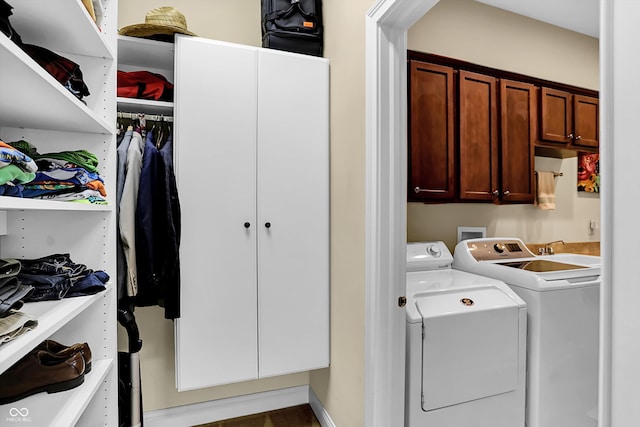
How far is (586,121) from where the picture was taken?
8.92ft

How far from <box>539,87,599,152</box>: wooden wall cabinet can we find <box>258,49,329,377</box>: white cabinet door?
1779 millimetres

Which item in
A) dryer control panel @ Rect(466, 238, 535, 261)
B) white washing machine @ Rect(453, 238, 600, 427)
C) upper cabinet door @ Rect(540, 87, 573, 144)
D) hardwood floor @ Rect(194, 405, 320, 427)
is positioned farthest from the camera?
upper cabinet door @ Rect(540, 87, 573, 144)

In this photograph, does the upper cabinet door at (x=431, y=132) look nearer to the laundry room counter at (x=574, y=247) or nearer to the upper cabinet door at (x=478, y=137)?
the upper cabinet door at (x=478, y=137)

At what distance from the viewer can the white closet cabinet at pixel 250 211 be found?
172cm

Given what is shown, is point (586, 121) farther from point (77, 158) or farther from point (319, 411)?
point (77, 158)

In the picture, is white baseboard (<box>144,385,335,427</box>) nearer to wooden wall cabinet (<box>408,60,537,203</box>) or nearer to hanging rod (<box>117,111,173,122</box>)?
wooden wall cabinet (<box>408,60,537,203</box>)

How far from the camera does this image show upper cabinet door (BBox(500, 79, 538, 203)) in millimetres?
2424

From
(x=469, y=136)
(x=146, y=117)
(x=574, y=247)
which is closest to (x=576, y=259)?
(x=574, y=247)

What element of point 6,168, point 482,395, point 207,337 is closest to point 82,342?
point 207,337

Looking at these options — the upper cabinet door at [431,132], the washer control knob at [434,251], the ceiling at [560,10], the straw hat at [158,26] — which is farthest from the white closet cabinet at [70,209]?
the ceiling at [560,10]

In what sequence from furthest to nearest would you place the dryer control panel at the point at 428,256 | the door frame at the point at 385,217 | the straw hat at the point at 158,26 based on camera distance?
the dryer control panel at the point at 428,256 → the straw hat at the point at 158,26 → the door frame at the point at 385,217

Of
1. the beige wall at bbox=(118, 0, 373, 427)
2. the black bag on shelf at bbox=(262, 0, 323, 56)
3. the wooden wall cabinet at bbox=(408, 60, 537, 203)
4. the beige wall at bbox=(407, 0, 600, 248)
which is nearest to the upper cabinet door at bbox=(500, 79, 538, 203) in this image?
the wooden wall cabinet at bbox=(408, 60, 537, 203)

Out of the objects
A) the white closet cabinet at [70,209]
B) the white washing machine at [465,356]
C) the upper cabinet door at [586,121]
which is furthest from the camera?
the upper cabinet door at [586,121]

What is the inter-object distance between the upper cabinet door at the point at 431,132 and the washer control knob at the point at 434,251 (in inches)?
13.7
